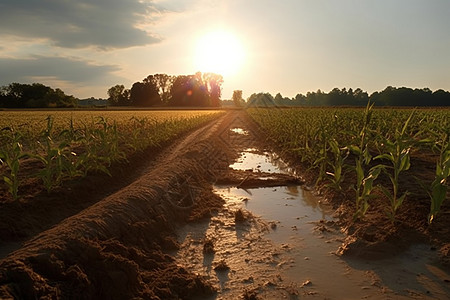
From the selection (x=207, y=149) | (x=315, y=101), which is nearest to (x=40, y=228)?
(x=207, y=149)

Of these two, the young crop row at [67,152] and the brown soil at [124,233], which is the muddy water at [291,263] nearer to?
the brown soil at [124,233]

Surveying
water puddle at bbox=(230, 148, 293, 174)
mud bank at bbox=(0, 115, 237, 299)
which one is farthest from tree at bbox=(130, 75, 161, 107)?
mud bank at bbox=(0, 115, 237, 299)

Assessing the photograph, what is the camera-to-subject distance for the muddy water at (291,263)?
10.8 ft

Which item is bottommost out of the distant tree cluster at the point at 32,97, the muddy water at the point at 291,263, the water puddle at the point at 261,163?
the muddy water at the point at 291,263

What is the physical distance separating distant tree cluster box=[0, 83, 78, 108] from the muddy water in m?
66.9

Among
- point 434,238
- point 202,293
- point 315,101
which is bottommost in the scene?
point 202,293

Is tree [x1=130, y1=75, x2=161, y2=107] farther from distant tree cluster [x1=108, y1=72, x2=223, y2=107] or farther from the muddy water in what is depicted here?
the muddy water

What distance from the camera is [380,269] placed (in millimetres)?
3691

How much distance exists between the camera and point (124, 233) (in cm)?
425

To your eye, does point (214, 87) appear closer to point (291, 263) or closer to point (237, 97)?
point (237, 97)

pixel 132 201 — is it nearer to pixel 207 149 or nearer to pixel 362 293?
pixel 362 293

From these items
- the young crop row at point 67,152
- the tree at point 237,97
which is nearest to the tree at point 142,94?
the tree at point 237,97

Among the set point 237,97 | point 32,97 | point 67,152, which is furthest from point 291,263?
point 237,97

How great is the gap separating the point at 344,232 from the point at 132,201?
3.28 m
